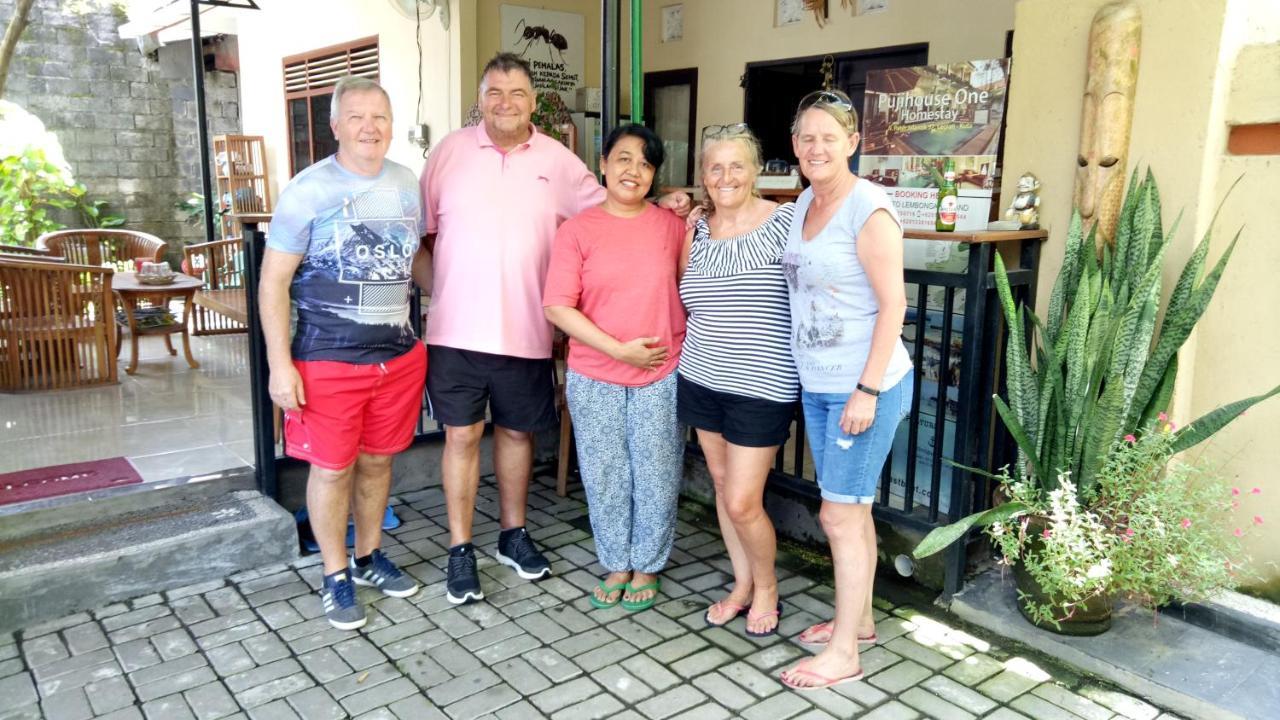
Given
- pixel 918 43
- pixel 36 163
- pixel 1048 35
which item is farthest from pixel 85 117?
pixel 1048 35

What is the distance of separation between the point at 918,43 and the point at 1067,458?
3466 mm

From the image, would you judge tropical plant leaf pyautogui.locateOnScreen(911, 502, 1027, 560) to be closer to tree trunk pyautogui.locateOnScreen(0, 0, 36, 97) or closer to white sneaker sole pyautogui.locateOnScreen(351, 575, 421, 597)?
white sneaker sole pyautogui.locateOnScreen(351, 575, 421, 597)

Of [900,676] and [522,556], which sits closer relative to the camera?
[900,676]

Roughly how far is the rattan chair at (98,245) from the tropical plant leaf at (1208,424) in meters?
6.61

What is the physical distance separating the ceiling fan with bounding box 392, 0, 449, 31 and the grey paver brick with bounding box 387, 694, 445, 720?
18.5 feet

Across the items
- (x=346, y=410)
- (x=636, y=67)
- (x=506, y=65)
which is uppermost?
(x=636, y=67)

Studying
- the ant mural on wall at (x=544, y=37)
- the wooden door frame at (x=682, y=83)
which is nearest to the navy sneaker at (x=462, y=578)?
the wooden door frame at (x=682, y=83)

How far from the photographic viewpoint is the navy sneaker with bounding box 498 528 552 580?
11.3 ft

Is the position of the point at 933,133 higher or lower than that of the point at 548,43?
lower

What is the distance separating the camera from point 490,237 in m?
3.15

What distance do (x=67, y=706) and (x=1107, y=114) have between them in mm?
3555

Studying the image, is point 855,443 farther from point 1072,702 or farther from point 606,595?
point 606,595

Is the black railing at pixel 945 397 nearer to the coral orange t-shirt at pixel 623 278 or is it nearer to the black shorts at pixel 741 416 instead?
the black shorts at pixel 741 416

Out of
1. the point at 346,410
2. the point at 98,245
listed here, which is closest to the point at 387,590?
the point at 346,410
